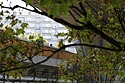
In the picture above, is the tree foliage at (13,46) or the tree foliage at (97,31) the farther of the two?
the tree foliage at (13,46)

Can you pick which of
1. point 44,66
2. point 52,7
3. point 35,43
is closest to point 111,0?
point 52,7

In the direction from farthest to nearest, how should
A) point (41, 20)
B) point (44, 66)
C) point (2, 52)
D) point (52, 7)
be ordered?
point (41, 20)
point (44, 66)
point (2, 52)
point (52, 7)

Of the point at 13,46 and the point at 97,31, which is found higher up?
the point at 97,31

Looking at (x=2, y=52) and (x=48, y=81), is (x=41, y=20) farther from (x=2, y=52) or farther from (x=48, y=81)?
(x=2, y=52)

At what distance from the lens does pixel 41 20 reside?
75188 mm

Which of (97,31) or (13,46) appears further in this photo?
(13,46)

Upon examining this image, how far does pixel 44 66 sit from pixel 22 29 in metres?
11.0

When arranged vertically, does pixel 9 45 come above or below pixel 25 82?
above

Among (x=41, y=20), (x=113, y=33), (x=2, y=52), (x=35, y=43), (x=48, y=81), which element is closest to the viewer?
(x=2, y=52)

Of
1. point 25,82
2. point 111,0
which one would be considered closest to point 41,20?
point 25,82

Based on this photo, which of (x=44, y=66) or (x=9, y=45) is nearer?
(x=9, y=45)

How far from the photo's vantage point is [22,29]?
318 inches

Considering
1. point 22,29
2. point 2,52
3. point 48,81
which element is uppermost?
point 22,29

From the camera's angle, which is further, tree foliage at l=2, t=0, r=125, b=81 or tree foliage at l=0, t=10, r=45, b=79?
tree foliage at l=0, t=10, r=45, b=79
